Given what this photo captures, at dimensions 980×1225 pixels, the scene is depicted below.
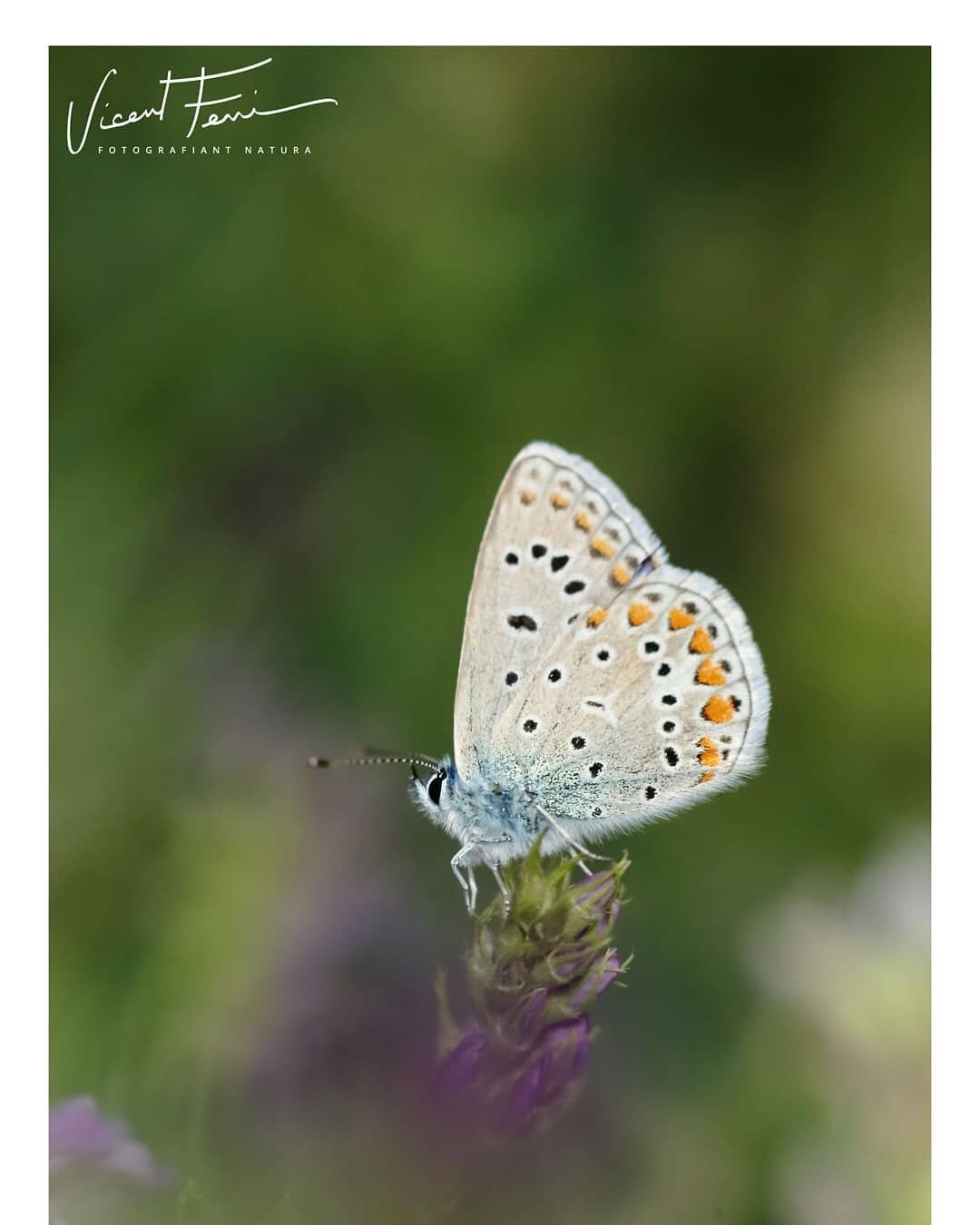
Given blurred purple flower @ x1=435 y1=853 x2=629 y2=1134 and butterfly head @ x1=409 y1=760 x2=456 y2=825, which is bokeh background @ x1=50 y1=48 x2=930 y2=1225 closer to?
butterfly head @ x1=409 y1=760 x2=456 y2=825

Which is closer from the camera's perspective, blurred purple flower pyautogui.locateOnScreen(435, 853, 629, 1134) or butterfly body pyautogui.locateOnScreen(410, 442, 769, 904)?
blurred purple flower pyautogui.locateOnScreen(435, 853, 629, 1134)

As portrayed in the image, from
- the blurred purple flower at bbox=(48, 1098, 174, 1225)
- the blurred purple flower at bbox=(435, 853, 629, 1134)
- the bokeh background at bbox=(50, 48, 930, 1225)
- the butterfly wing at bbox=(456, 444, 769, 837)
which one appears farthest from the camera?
the bokeh background at bbox=(50, 48, 930, 1225)

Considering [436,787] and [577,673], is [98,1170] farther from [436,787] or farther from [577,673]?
[577,673]

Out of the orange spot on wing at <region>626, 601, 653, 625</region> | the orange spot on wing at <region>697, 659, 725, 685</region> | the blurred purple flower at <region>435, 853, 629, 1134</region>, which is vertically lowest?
the blurred purple flower at <region>435, 853, 629, 1134</region>

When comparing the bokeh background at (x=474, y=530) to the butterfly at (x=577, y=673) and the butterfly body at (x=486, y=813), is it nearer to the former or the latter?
the butterfly body at (x=486, y=813)

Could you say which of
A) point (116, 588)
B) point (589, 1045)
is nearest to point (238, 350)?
point (116, 588)

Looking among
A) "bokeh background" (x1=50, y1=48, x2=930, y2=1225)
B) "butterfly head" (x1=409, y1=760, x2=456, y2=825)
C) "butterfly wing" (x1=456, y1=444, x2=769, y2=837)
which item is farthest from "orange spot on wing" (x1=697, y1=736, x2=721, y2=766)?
"bokeh background" (x1=50, y1=48, x2=930, y2=1225)
